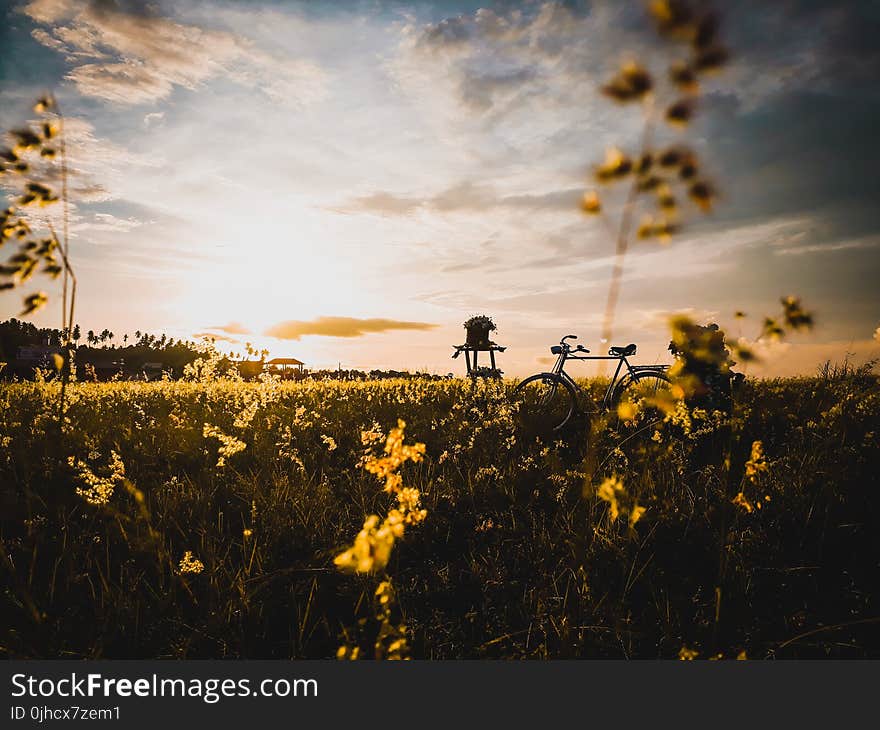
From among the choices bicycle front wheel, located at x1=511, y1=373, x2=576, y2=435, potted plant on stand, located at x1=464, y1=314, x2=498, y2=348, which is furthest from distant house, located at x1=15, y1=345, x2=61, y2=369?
potted plant on stand, located at x1=464, y1=314, x2=498, y2=348

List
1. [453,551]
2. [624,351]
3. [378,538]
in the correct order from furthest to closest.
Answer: [624,351] < [453,551] < [378,538]

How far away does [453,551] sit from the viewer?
12.1ft

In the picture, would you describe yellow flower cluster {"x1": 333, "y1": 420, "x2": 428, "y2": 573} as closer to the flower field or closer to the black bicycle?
the flower field

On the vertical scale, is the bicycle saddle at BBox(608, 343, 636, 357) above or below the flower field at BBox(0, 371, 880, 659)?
above

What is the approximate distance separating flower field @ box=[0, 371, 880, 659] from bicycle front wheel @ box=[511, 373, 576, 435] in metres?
1.33

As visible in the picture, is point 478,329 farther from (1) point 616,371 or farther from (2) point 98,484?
(2) point 98,484

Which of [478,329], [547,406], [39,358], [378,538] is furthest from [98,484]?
[39,358]

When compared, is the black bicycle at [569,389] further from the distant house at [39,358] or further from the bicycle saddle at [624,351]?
the distant house at [39,358]

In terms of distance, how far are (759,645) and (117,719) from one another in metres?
2.97

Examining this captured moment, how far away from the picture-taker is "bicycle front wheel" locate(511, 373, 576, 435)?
727 centimetres

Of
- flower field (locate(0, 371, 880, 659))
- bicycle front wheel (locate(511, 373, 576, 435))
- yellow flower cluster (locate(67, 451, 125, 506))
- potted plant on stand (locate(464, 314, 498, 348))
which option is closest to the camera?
flower field (locate(0, 371, 880, 659))

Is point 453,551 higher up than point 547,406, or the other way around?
point 547,406

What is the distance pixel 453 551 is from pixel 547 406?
4851 millimetres

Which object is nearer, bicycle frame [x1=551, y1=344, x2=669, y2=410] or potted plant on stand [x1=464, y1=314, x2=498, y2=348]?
bicycle frame [x1=551, y1=344, x2=669, y2=410]
